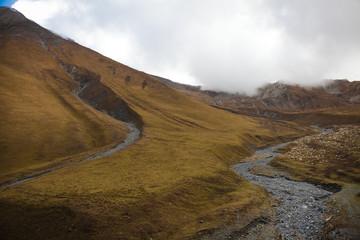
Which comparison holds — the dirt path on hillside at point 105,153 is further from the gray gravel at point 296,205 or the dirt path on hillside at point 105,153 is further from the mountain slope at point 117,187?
the gray gravel at point 296,205

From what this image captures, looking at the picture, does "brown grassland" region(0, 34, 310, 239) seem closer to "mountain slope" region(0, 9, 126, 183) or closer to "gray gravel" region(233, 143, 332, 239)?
"mountain slope" region(0, 9, 126, 183)

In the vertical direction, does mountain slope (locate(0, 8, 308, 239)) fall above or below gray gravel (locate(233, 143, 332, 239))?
below

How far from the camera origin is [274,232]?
31.3 metres

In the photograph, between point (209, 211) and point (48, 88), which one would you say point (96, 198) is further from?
point (48, 88)

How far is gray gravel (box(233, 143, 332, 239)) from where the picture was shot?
31922 millimetres

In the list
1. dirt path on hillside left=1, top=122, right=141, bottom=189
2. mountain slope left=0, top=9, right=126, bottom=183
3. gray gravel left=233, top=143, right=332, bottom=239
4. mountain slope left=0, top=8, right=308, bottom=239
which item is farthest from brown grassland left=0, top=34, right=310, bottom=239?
dirt path on hillside left=1, top=122, right=141, bottom=189

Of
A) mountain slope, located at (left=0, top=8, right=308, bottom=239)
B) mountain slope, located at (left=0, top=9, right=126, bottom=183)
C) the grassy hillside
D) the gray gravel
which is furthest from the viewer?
mountain slope, located at (left=0, top=9, right=126, bottom=183)

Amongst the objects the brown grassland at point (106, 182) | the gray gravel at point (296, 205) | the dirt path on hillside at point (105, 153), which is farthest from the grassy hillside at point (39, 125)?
the gray gravel at point (296, 205)

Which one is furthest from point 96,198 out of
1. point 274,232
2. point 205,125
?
point 205,125

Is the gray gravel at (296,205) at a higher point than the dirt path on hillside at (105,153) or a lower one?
higher

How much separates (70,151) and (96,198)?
1960 inches

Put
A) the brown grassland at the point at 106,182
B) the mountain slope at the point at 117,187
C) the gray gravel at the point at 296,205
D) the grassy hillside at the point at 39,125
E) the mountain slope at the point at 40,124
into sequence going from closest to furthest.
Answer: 1. the mountain slope at the point at 117,187
2. the brown grassland at the point at 106,182
3. the gray gravel at the point at 296,205
4. the grassy hillside at the point at 39,125
5. the mountain slope at the point at 40,124

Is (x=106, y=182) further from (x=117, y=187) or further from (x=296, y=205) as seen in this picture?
(x=296, y=205)

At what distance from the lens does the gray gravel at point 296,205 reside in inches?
1257
